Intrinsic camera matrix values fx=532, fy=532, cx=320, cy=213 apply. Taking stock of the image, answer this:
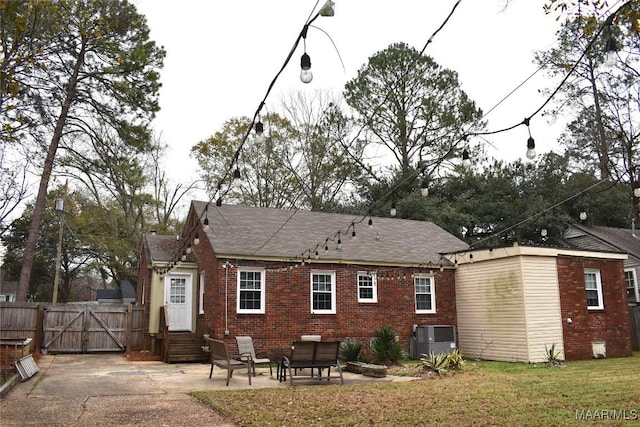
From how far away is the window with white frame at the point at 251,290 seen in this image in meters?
17.0

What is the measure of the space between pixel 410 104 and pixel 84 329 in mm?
22507

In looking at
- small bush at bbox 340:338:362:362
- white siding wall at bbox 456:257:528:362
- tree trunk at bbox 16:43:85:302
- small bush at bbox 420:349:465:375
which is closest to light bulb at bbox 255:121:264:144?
small bush at bbox 420:349:465:375

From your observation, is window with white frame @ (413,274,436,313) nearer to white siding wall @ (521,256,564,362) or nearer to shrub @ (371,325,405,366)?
white siding wall @ (521,256,564,362)

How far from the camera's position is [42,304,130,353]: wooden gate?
19.2 metres

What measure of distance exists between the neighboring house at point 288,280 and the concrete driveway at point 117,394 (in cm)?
268

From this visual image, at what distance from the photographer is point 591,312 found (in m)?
17.9

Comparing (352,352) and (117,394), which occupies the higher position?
(352,352)

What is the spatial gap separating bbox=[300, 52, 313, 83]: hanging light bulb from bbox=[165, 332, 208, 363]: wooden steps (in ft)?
44.2

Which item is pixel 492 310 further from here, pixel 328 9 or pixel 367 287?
pixel 328 9

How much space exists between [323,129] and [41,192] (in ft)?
58.9

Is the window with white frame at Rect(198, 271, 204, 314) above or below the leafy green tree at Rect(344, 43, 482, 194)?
below

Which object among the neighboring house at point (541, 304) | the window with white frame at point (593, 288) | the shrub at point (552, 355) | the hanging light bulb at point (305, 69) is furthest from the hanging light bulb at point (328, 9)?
the window with white frame at point (593, 288)

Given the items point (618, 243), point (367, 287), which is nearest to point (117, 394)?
point (367, 287)

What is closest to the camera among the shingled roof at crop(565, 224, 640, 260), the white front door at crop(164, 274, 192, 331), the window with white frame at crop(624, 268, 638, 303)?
the white front door at crop(164, 274, 192, 331)
